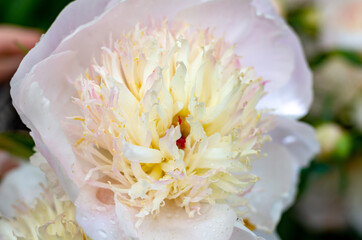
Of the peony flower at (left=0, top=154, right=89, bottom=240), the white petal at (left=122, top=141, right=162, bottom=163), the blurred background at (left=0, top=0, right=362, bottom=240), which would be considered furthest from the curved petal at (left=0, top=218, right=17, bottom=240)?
the blurred background at (left=0, top=0, right=362, bottom=240)

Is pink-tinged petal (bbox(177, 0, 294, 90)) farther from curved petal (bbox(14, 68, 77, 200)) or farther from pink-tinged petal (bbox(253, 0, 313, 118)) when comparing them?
curved petal (bbox(14, 68, 77, 200))

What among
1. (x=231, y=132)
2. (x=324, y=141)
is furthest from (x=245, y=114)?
(x=324, y=141)

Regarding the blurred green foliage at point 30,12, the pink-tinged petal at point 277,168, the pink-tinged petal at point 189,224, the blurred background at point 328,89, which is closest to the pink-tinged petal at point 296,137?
the pink-tinged petal at point 277,168

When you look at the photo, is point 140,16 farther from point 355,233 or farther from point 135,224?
point 355,233

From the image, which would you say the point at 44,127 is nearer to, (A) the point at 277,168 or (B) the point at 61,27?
(B) the point at 61,27

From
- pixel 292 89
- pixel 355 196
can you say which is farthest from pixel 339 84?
pixel 292 89
